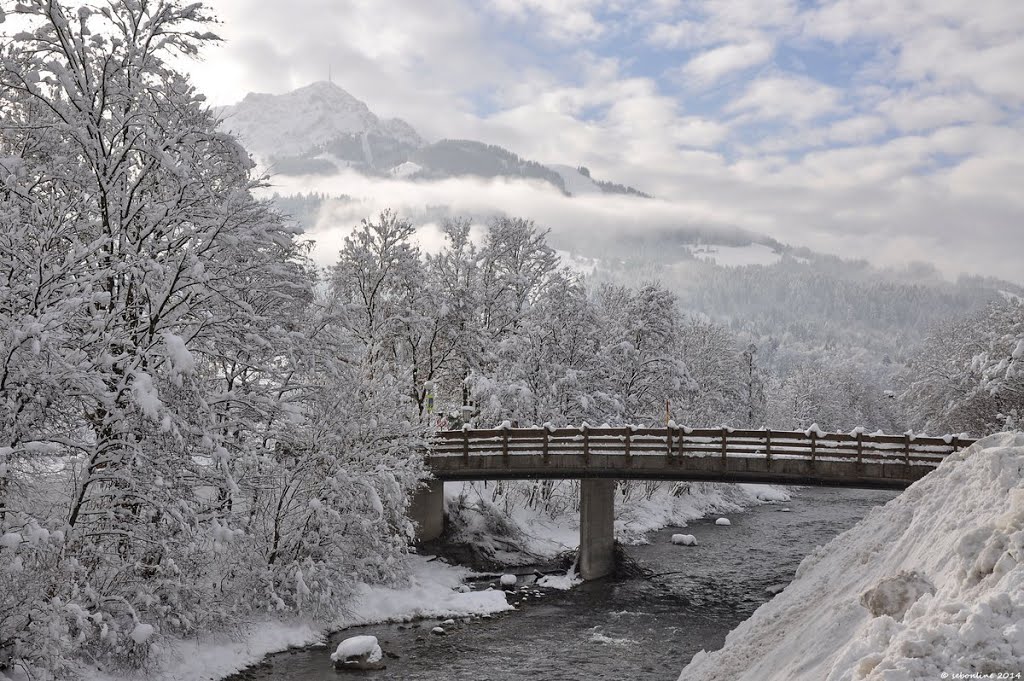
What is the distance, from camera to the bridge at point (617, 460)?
26219 millimetres

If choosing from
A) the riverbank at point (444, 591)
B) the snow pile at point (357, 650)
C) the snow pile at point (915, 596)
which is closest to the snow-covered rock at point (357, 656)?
the snow pile at point (357, 650)

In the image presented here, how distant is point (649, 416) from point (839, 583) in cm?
3419

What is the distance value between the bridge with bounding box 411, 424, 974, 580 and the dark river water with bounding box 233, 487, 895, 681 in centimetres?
307

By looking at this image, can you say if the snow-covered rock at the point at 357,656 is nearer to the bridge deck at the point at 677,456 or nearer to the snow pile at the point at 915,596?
the bridge deck at the point at 677,456

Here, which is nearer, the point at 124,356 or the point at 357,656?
the point at 124,356

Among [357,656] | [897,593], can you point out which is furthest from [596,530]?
[897,593]

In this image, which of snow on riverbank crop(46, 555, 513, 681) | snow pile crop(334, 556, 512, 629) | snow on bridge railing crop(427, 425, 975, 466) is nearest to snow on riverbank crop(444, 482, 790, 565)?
snow on riverbank crop(46, 555, 513, 681)

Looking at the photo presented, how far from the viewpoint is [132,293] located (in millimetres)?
16828

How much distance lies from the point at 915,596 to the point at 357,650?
14.7 meters

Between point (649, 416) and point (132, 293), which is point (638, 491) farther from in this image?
point (132, 293)

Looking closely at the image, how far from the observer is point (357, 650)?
19.1 metres

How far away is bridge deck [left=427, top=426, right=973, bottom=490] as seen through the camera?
2589 cm

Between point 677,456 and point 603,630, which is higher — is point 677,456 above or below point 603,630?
above

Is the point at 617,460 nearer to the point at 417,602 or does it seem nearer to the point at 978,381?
the point at 417,602
